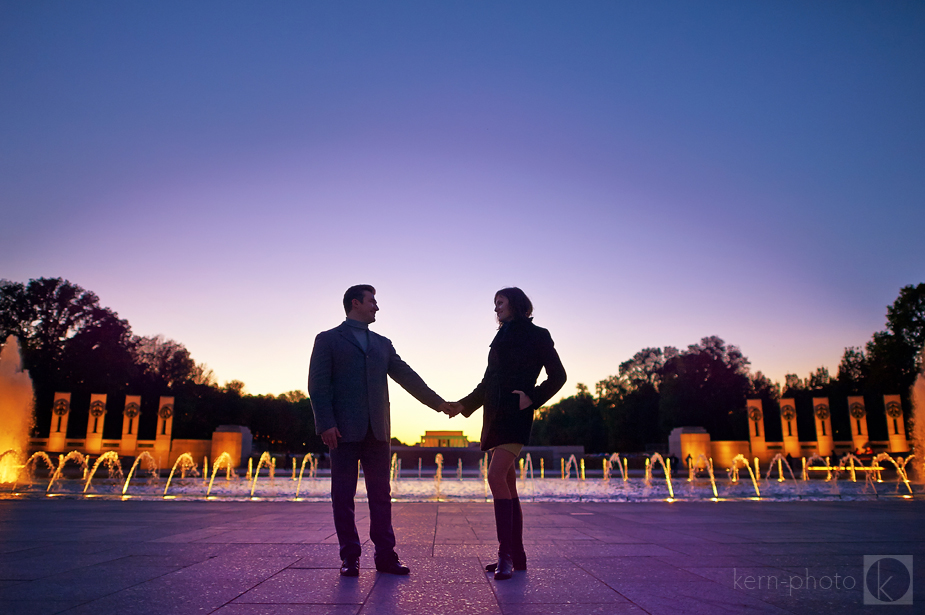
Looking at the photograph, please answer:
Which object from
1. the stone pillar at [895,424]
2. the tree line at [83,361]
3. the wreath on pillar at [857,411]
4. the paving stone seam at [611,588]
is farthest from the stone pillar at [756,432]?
the tree line at [83,361]

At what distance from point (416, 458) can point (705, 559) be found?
1556 inches

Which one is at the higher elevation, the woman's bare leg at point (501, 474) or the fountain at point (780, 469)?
the woman's bare leg at point (501, 474)

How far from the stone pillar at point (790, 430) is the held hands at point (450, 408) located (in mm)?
35280

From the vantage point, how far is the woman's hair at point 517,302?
4.13 m

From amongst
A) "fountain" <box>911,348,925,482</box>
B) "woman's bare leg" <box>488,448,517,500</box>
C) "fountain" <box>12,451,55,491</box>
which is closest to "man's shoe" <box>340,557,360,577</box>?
"woman's bare leg" <box>488,448,517,500</box>

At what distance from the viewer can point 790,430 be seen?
3453 centimetres

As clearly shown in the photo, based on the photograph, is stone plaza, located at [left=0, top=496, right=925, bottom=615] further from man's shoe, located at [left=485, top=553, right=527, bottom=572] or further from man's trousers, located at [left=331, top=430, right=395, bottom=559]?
man's trousers, located at [left=331, top=430, right=395, bottom=559]

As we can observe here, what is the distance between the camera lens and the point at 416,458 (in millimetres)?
42344

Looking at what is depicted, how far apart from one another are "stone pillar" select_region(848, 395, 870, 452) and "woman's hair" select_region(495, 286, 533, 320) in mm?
35616

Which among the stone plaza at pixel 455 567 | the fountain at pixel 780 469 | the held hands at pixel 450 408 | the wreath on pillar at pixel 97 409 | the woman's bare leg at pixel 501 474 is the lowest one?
the fountain at pixel 780 469

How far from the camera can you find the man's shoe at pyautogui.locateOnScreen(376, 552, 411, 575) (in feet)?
12.0

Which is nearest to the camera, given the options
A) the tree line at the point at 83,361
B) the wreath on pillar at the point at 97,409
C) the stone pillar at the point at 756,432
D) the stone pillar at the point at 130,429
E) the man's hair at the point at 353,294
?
the man's hair at the point at 353,294

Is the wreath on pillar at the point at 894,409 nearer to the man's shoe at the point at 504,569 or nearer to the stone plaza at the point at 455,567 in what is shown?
the stone plaza at the point at 455,567

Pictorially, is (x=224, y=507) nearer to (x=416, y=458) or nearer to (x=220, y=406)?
(x=416, y=458)
